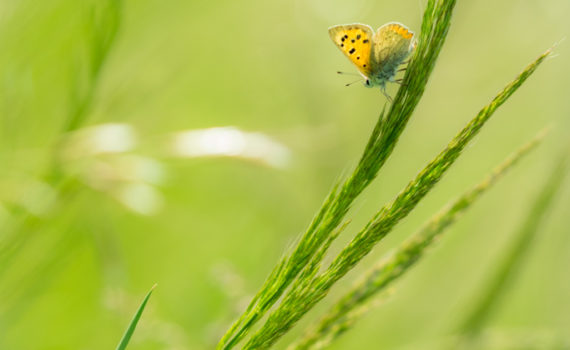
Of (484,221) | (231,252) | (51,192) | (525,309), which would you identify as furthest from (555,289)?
(51,192)

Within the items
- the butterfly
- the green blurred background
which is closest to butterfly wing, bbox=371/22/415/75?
the butterfly

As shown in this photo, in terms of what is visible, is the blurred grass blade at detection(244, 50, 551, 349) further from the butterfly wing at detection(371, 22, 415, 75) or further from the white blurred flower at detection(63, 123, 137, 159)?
the white blurred flower at detection(63, 123, 137, 159)

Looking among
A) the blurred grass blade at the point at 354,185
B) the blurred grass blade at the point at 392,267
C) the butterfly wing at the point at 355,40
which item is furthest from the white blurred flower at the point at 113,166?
the blurred grass blade at the point at 354,185

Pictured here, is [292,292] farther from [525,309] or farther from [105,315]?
[525,309]

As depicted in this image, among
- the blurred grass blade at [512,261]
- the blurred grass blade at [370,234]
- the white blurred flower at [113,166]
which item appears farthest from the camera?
the white blurred flower at [113,166]

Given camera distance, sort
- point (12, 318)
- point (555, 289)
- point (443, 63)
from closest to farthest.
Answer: point (12, 318) → point (555, 289) → point (443, 63)

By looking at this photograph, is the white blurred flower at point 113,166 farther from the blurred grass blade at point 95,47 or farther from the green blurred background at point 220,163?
the blurred grass blade at point 95,47

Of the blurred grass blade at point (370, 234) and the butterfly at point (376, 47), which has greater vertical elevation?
the butterfly at point (376, 47)
